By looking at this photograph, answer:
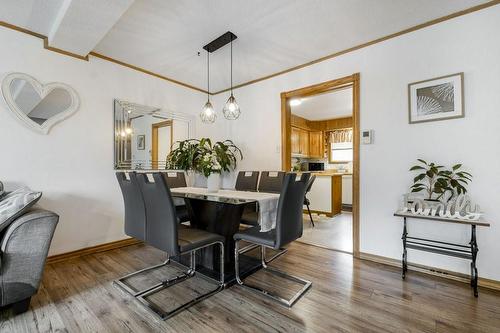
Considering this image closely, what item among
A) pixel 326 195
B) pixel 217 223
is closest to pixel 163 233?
pixel 217 223

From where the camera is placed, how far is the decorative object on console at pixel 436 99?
7.25 ft

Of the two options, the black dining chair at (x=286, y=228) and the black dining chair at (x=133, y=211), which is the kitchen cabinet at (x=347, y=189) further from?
the black dining chair at (x=133, y=211)

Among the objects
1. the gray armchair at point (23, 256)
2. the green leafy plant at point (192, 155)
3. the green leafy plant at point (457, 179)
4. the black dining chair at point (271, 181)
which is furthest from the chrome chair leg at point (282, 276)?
the green leafy plant at point (192, 155)

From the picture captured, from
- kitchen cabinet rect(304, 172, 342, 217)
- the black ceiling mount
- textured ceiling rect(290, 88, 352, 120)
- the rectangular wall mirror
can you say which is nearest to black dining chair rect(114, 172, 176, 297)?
the rectangular wall mirror

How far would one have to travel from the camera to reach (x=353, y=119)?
2850 mm

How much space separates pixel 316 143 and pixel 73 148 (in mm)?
5793

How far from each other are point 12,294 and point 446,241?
359 centimetres

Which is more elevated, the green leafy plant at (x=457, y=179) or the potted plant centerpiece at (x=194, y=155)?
the potted plant centerpiece at (x=194, y=155)

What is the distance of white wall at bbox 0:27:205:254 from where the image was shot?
239cm

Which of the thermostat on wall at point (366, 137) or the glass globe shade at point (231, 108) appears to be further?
the glass globe shade at point (231, 108)

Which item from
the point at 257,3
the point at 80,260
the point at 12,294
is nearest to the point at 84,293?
→ the point at 12,294

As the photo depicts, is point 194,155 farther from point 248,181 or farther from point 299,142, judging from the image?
point 299,142

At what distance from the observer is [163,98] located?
12.3ft

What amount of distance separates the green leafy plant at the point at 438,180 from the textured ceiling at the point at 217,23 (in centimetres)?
147
